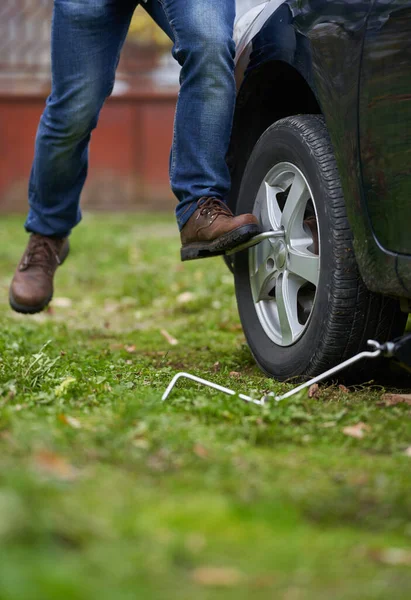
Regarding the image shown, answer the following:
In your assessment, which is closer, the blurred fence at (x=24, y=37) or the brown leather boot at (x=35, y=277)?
the brown leather boot at (x=35, y=277)

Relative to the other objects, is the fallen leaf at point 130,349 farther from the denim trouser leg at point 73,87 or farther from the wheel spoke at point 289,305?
the wheel spoke at point 289,305

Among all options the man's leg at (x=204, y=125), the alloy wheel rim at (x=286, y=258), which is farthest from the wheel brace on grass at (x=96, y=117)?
the alloy wheel rim at (x=286, y=258)

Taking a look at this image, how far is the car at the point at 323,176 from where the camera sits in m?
2.42

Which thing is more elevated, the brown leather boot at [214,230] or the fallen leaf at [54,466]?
the brown leather boot at [214,230]

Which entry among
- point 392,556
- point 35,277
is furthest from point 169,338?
point 392,556

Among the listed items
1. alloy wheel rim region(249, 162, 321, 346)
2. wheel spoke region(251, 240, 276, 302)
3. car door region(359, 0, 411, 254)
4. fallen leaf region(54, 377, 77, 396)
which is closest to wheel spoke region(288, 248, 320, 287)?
alloy wheel rim region(249, 162, 321, 346)

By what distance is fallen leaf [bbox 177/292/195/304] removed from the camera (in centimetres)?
546

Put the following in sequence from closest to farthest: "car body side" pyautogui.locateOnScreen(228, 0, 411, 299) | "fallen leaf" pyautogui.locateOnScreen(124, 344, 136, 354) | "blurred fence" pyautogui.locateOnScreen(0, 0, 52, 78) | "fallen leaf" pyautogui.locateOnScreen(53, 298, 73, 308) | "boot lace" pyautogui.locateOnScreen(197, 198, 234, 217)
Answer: "car body side" pyautogui.locateOnScreen(228, 0, 411, 299) → "boot lace" pyautogui.locateOnScreen(197, 198, 234, 217) → "fallen leaf" pyautogui.locateOnScreen(124, 344, 136, 354) → "fallen leaf" pyautogui.locateOnScreen(53, 298, 73, 308) → "blurred fence" pyautogui.locateOnScreen(0, 0, 52, 78)

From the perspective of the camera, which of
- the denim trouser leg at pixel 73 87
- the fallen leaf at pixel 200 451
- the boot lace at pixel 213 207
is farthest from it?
the denim trouser leg at pixel 73 87

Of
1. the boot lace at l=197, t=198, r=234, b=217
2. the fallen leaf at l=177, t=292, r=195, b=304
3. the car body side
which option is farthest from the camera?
the fallen leaf at l=177, t=292, r=195, b=304

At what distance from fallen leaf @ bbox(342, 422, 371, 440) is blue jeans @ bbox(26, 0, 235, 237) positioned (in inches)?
46.7

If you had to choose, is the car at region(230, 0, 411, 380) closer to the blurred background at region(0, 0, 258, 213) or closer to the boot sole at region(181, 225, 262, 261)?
the boot sole at region(181, 225, 262, 261)

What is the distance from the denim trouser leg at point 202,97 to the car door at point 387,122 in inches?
33.2

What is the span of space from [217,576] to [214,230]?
1.80m
